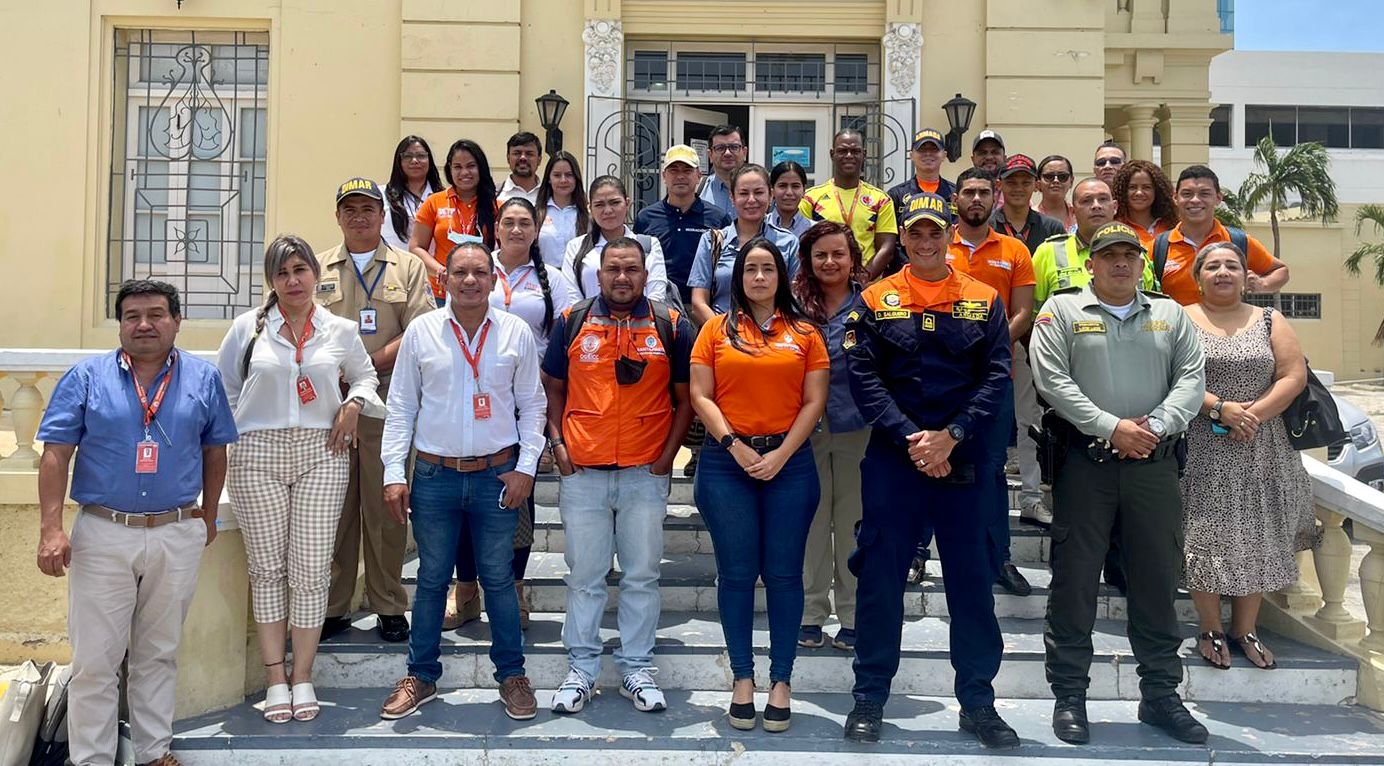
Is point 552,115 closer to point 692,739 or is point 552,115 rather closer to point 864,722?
point 692,739

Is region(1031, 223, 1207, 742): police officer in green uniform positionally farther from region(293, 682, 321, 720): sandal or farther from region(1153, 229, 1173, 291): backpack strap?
region(293, 682, 321, 720): sandal

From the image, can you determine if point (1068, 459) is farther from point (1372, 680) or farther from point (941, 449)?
point (1372, 680)

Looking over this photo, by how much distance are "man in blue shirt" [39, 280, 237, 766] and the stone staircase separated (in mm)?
408

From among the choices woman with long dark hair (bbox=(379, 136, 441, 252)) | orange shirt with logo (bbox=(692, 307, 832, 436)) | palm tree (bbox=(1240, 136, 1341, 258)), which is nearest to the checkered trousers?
orange shirt with logo (bbox=(692, 307, 832, 436))

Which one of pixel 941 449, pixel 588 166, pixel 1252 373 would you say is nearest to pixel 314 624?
pixel 941 449

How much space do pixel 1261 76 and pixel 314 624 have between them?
123ft

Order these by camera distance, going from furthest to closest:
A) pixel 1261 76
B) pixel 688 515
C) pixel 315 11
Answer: pixel 1261 76 → pixel 315 11 → pixel 688 515

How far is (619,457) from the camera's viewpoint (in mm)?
4598

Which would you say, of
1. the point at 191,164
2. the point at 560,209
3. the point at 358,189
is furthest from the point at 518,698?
the point at 191,164

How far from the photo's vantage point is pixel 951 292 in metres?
4.40

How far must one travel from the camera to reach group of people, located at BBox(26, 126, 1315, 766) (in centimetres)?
415

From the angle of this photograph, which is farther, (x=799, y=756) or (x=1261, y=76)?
(x=1261, y=76)

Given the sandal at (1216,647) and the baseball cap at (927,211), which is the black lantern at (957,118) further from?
the sandal at (1216,647)

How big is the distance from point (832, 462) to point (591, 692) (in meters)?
1.60
